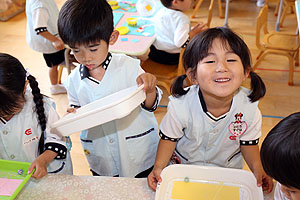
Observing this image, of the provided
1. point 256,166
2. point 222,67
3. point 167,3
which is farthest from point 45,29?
point 256,166

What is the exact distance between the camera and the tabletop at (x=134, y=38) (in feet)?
7.09

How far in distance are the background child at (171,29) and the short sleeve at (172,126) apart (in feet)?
4.08

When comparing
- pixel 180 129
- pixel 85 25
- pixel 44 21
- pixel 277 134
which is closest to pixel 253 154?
pixel 180 129

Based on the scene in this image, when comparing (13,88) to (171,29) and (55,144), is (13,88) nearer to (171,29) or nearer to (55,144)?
(55,144)

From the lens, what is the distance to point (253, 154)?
1094mm

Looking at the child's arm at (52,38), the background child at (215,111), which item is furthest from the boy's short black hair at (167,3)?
the background child at (215,111)

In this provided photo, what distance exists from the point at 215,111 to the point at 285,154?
0.42 metres

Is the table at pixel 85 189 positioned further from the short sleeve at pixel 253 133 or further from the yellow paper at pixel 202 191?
the short sleeve at pixel 253 133

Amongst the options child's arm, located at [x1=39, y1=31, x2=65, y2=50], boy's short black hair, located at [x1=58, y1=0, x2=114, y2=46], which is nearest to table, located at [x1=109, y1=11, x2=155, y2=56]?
child's arm, located at [x1=39, y1=31, x2=65, y2=50]

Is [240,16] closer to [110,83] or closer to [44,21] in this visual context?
[44,21]

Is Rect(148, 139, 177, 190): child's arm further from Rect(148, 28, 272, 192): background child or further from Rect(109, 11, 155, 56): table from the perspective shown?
Rect(109, 11, 155, 56): table

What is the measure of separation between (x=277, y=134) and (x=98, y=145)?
804 mm

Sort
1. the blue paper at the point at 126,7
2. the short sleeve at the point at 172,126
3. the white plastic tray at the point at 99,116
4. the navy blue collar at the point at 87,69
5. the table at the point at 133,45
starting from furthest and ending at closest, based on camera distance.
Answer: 1. the blue paper at the point at 126,7
2. the table at the point at 133,45
3. the navy blue collar at the point at 87,69
4. the short sleeve at the point at 172,126
5. the white plastic tray at the point at 99,116

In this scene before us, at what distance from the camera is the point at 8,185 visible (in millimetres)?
999
